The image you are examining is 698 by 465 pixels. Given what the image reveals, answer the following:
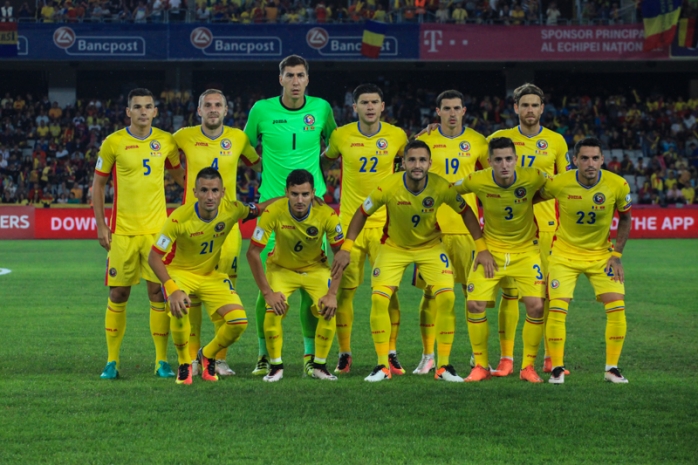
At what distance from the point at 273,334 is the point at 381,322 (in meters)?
0.83

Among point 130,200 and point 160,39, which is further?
point 160,39

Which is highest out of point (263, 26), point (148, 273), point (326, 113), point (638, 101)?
point (263, 26)

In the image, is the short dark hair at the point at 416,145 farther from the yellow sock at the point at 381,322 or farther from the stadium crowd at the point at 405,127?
the stadium crowd at the point at 405,127

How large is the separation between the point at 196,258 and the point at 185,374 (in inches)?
35.0

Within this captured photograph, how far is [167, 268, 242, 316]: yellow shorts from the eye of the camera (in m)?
7.16

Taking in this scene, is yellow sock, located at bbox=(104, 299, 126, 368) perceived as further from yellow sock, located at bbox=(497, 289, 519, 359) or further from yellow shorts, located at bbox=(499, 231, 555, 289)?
yellow shorts, located at bbox=(499, 231, 555, 289)

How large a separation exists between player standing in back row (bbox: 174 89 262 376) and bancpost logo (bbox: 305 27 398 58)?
2228cm

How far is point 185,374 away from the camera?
23.0 ft

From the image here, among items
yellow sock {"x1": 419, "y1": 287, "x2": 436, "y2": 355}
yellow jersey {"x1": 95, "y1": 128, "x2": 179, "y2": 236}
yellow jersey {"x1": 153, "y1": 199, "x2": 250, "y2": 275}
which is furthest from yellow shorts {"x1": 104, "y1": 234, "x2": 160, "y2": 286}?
yellow sock {"x1": 419, "y1": 287, "x2": 436, "y2": 355}

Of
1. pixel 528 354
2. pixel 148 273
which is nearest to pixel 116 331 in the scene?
pixel 148 273

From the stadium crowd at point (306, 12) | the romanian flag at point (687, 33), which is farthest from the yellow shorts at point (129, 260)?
the romanian flag at point (687, 33)

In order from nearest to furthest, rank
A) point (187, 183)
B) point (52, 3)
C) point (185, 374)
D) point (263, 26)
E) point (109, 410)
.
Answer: point (109, 410) < point (185, 374) < point (187, 183) < point (263, 26) < point (52, 3)

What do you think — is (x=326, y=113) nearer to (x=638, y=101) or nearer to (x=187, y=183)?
(x=187, y=183)

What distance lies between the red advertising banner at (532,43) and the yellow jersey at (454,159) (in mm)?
22454
